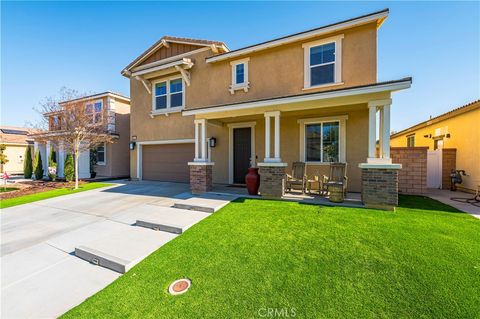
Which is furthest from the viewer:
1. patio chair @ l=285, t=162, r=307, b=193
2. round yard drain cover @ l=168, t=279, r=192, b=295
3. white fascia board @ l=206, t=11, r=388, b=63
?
patio chair @ l=285, t=162, r=307, b=193

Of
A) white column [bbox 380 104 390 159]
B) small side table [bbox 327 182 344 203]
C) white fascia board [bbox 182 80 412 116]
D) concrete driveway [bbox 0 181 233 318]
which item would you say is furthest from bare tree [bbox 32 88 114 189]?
white column [bbox 380 104 390 159]

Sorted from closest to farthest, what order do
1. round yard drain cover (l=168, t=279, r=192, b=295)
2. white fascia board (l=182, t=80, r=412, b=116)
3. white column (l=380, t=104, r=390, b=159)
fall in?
1. round yard drain cover (l=168, t=279, r=192, b=295)
2. white fascia board (l=182, t=80, r=412, b=116)
3. white column (l=380, t=104, r=390, b=159)

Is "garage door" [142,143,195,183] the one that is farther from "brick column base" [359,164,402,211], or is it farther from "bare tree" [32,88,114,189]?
"brick column base" [359,164,402,211]

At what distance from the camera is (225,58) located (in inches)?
377

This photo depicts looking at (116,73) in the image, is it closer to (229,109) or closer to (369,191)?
(229,109)

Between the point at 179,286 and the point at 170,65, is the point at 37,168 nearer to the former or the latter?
the point at 170,65

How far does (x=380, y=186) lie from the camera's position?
5539 millimetres

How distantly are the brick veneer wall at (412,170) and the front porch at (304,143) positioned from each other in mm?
1044

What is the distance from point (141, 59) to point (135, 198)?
28.6 feet

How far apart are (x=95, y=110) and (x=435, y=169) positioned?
20753 millimetres

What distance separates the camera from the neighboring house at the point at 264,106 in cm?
679

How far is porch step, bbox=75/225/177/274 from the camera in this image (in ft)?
11.9

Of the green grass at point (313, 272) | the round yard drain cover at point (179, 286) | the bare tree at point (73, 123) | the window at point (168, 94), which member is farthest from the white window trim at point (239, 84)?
the bare tree at point (73, 123)

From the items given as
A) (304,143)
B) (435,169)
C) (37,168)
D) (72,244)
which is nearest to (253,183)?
(304,143)
